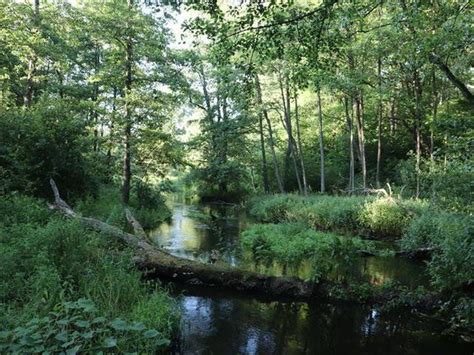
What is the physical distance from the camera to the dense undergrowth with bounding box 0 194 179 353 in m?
3.85

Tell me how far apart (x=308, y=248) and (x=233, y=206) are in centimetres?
1453

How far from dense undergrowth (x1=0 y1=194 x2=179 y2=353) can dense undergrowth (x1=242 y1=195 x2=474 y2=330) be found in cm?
379

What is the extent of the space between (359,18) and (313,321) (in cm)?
495

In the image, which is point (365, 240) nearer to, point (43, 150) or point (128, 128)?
point (128, 128)

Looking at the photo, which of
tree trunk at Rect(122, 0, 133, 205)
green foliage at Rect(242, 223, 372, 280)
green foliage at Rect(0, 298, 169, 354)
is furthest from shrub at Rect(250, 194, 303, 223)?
green foliage at Rect(0, 298, 169, 354)

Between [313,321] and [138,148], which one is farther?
[138,148]

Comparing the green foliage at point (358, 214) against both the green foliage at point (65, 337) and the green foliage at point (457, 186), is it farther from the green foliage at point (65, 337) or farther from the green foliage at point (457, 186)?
the green foliage at point (65, 337)

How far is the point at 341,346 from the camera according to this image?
594cm

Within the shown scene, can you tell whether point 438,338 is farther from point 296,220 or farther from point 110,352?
point 296,220

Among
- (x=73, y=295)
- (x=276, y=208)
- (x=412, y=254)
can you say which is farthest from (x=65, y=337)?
(x=276, y=208)

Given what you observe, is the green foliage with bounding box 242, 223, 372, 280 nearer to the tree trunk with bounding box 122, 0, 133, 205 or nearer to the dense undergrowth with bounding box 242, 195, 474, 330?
the dense undergrowth with bounding box 242, 195, 474, 330

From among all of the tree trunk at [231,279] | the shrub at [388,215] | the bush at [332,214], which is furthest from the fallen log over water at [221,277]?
the bush at [332,214]

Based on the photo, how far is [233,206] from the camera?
25172mm

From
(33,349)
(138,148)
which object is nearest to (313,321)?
(33,349)
